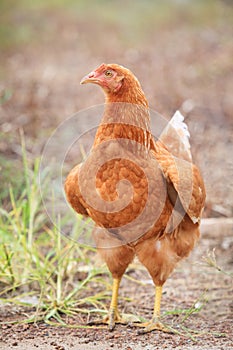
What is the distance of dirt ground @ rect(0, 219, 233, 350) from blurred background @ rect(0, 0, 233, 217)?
53cm

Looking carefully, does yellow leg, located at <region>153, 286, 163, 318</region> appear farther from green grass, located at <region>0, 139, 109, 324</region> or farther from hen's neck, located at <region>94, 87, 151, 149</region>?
hen's neck, located at <region>94, 87, 151, 149</region>

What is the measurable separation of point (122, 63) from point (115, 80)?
5421 mm

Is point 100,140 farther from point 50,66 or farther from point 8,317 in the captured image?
point 50,66

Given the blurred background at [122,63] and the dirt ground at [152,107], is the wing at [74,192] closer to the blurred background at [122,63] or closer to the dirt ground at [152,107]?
the dirt ground at [152,107]

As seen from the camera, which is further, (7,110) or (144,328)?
(7,110)

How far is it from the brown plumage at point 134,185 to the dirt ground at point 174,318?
0.63 feet

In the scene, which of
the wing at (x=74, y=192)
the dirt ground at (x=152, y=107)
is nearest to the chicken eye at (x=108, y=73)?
the wing at (x=74, y=192)

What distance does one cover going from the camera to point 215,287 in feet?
12.7

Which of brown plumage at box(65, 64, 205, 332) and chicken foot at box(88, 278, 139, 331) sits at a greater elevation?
brown plumage at box(65, 64, 205, 332)

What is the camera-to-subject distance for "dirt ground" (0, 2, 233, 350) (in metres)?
3.12

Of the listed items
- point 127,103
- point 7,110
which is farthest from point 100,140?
point 7,110

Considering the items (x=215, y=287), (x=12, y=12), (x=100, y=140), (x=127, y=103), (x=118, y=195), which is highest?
(x=12, y=12)

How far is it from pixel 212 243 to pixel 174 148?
3.99ft

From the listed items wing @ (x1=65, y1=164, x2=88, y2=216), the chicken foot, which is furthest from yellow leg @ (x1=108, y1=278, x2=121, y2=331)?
wing @ (x1=65, y1=164, x2=88, y2=216)
